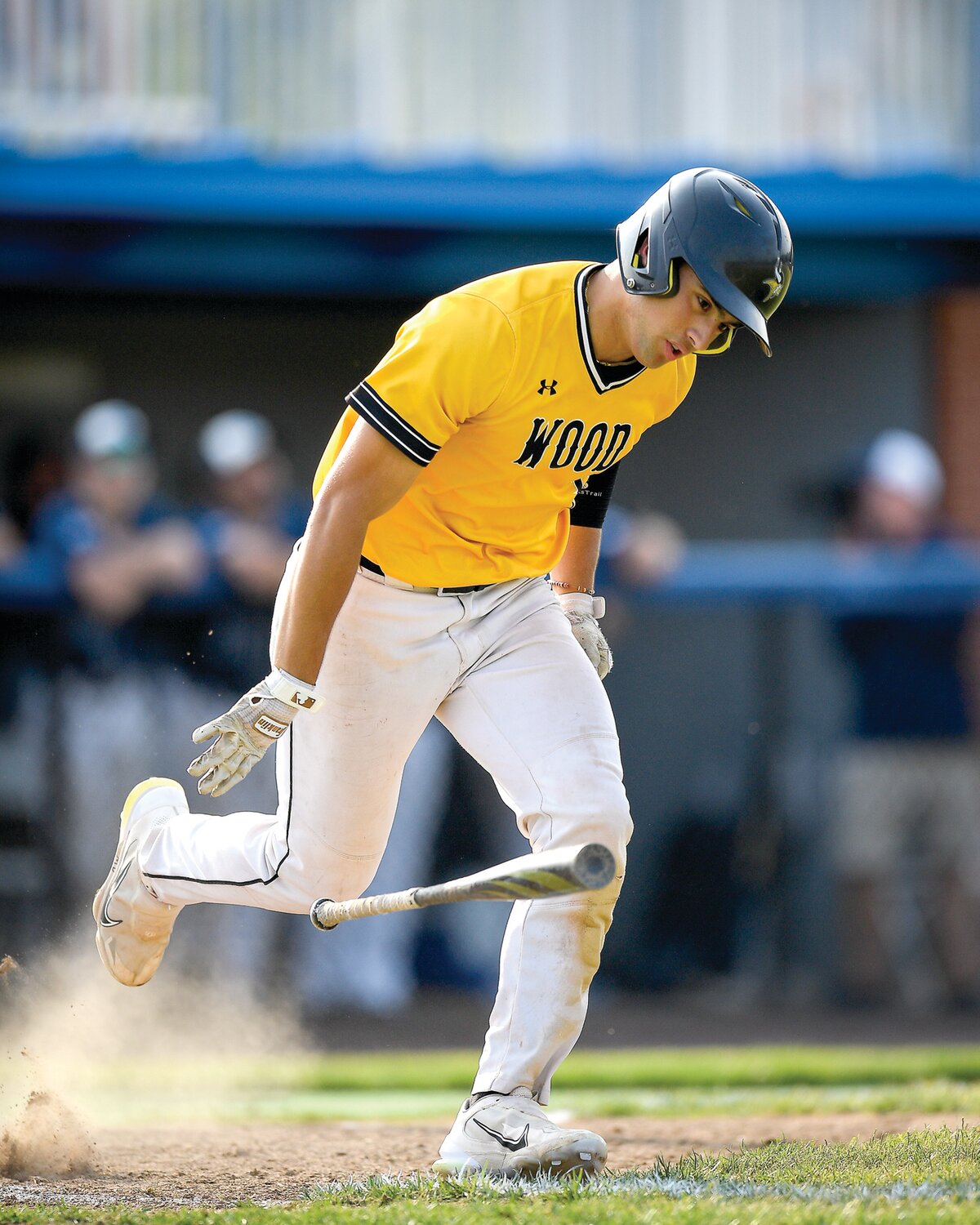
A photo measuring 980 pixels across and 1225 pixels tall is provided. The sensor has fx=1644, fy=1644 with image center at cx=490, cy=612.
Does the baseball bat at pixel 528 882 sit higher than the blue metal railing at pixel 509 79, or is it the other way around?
the blue metal railing at pixel 509 79

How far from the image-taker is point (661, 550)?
8.02 metres

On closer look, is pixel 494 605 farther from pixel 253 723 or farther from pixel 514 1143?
pixel 514 1143

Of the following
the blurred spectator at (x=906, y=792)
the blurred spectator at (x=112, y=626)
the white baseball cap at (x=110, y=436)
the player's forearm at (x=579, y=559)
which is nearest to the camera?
the player's forearm at (x=579, y=559)

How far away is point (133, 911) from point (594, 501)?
1597mm

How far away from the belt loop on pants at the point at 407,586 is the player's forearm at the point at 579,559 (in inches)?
18.7

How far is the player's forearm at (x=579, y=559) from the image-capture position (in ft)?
14.2

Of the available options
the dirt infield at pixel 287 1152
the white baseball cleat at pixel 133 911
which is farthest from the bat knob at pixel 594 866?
the white baseball cleat at pixel 133 911

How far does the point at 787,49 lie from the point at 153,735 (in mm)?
5687

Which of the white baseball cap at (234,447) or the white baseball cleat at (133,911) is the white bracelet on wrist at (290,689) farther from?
the white baseball cap at (234,447)

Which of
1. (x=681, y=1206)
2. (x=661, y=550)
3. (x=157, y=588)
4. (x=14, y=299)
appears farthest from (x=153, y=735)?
(x=681, y=1206)

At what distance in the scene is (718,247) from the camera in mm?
3529

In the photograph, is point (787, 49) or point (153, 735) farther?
point (787, 49)

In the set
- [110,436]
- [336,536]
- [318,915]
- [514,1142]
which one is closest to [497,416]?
[336,536]

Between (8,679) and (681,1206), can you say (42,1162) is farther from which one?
(8,679)
